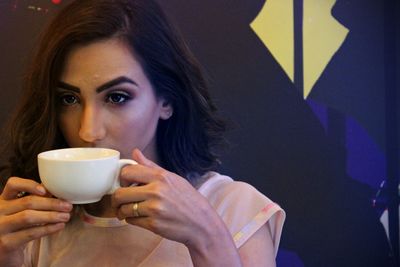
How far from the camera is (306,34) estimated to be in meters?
1.50

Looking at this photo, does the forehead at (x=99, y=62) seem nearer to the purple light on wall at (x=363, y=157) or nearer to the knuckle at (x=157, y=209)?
the knuckle at (x=157, y=209)

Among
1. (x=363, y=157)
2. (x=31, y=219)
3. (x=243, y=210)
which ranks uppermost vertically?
(x=31, y=219)

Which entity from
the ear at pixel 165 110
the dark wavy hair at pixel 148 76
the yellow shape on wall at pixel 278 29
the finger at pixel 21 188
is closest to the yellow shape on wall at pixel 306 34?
the yellow shape on wall at pixel 278 29

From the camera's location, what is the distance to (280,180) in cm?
151

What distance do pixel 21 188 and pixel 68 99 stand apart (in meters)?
0.24

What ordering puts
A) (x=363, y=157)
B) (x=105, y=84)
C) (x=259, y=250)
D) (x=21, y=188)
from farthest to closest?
(x=363, y=157) < (x=259, y=250) < (x=105, y=84) < (x=21, y=188)

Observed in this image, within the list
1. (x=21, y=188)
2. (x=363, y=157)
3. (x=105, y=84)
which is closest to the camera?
(x=21, y=188)

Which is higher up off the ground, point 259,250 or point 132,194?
point 132,194

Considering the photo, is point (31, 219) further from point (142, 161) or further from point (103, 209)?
point (103, 209)

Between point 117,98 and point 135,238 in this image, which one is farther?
point 135,238

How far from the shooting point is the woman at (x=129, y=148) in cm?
74

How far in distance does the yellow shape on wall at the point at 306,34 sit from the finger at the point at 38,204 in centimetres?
93

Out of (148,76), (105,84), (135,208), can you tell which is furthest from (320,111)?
(135,208)

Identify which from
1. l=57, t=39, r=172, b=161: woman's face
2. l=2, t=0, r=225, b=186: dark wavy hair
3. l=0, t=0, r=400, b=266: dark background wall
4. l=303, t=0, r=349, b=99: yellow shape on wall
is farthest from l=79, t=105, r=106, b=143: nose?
l=303, t=0, r=349, b=99: yellow shape on wall
